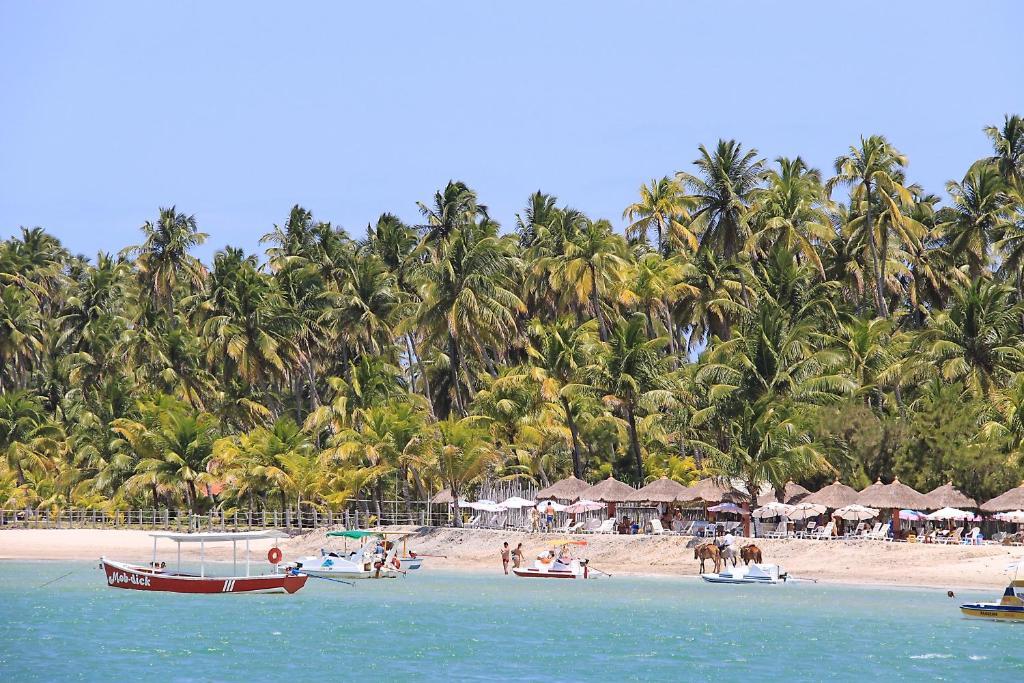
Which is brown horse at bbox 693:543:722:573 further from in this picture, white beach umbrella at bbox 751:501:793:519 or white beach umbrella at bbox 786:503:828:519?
white beach umbrella at bbox 786:503:828:519

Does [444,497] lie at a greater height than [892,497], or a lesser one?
greater

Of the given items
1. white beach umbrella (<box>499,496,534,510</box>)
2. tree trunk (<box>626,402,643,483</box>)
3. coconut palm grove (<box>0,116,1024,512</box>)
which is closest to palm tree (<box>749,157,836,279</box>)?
coconut palm grove (<box>0,116,1024,512</box>)

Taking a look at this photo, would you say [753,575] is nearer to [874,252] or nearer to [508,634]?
[508,634]

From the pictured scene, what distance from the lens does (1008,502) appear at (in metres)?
48.8

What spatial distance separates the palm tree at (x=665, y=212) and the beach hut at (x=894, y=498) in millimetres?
27484

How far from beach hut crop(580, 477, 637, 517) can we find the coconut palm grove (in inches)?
146

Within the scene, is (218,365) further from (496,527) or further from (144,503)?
(496,527)

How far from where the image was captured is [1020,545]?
4797 cm

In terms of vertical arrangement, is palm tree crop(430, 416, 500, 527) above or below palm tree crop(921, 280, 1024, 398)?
below

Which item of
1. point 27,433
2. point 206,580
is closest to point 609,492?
point 206,580

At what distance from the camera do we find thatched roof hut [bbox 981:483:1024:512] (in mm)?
48562

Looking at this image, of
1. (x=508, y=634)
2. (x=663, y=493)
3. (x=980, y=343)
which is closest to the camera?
(x=508, y=634)

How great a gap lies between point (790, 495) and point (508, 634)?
21998 millimetres

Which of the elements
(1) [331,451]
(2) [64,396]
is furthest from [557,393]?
(2) [64,396]
